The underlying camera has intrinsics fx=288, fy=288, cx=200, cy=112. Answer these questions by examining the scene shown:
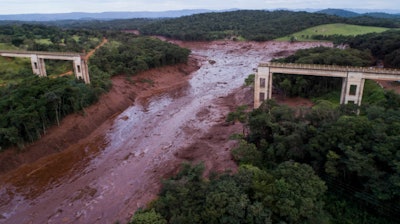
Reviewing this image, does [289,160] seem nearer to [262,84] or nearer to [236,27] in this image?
[262,84]

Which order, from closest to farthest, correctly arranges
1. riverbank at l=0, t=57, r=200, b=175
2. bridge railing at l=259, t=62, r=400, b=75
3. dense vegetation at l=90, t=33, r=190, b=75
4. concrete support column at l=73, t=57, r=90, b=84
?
riverbank at l=0, t=57, r=200, b=175 < bridge railing at l=259, t=62, r=400, b=75 < concrete support column at l=73, t=57, r=90, b=84 < dense vegetation at l=90, t=33, r=190, b=75

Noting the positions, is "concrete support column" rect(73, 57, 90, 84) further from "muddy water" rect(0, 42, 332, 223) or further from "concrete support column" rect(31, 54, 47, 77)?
"concrete support column" rect(31, 54, 47, 77)

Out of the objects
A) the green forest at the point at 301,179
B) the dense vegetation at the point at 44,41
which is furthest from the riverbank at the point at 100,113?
the green forest at the point at 301,179

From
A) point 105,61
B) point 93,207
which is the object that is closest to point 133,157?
point 93,207

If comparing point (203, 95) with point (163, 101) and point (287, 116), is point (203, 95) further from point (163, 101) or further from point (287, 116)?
point (287, 116)

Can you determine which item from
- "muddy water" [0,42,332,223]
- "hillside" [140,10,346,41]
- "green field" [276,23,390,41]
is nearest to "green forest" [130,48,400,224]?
"muddy water" [0,42,332,223]
